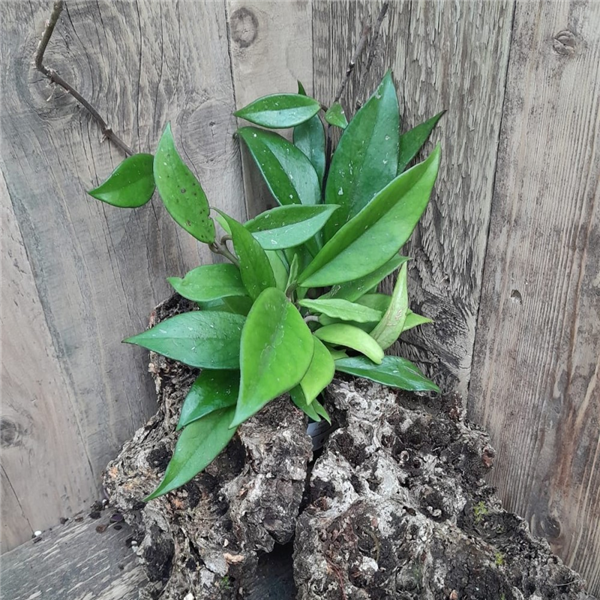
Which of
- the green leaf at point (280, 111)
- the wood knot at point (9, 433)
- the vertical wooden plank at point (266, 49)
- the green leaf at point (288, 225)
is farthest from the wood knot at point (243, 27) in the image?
the wood knot at point (9, 433)

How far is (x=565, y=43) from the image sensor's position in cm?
75

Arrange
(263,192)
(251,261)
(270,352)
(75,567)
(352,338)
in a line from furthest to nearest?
(263,192) → (75,567) → (352,338) → (251,261) → (270,352)

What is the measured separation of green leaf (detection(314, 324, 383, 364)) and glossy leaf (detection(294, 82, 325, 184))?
11.7 inches

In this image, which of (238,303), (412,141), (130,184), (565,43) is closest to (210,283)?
(238,303)

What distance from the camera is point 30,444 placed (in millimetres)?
1048

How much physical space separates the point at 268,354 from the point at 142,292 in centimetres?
45

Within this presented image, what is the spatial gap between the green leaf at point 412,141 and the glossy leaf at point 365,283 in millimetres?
160

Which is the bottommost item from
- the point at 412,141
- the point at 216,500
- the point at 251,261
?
the point at 216,500

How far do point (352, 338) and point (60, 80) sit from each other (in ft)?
1.91

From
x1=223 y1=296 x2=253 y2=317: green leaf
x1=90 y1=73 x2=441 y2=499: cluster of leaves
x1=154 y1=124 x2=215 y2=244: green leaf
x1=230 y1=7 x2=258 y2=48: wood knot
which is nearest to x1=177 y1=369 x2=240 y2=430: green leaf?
x1=90 y1=73 x2=441 y2=499: cluster of leaves

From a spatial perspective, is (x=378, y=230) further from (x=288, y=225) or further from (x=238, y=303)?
(x=238, y=303)

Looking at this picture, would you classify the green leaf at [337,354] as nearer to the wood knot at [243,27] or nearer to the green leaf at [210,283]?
the green leaf at [210,283]

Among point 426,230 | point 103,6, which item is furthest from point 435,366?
point 103,6

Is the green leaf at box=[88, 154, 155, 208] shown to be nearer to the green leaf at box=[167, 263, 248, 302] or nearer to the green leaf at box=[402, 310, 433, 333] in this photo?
the green leaf at box=[167, 263, 248, 302]
